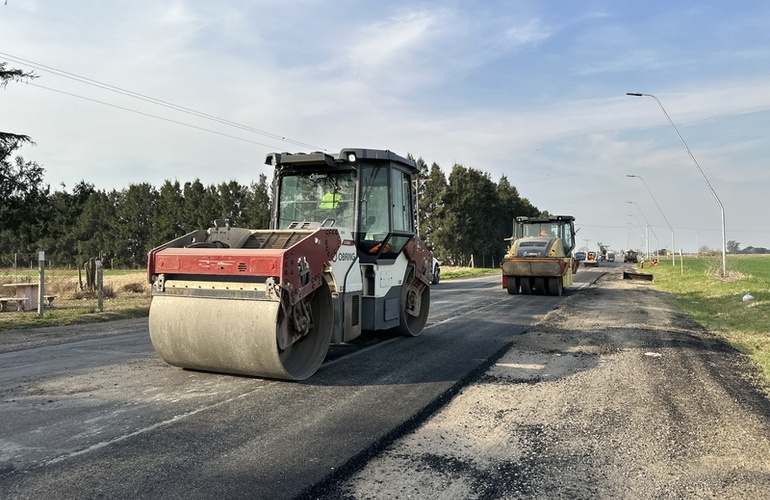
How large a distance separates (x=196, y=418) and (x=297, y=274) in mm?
1708

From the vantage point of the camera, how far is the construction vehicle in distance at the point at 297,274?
554cm

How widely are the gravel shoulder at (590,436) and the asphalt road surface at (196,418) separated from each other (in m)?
0.35

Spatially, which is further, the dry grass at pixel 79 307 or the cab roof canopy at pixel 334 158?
the dry grass at pixel 79 307

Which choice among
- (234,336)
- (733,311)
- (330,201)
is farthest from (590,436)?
(733,311)

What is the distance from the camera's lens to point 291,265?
5496mm

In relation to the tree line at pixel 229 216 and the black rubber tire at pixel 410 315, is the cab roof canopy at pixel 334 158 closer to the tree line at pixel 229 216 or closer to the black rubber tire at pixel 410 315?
the black rubber tire at pixel 410 315

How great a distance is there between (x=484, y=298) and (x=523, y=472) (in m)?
13.9

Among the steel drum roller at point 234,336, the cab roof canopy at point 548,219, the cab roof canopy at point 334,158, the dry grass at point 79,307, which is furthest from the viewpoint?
the cab roof canopy at point 548,219

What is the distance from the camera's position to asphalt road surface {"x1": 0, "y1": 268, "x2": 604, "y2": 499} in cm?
340

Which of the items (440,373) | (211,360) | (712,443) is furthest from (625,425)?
(211,360)

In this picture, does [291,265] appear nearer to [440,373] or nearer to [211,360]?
[211,360]

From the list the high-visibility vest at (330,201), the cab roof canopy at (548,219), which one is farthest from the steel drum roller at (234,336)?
the cab roof canopy at (548,219)

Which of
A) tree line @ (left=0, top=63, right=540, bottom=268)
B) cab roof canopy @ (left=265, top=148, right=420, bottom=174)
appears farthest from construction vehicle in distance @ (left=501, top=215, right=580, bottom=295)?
tree line @ (left=0, top=63, right=540, bottom=268)

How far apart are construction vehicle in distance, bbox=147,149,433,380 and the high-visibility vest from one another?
0.05 ft
